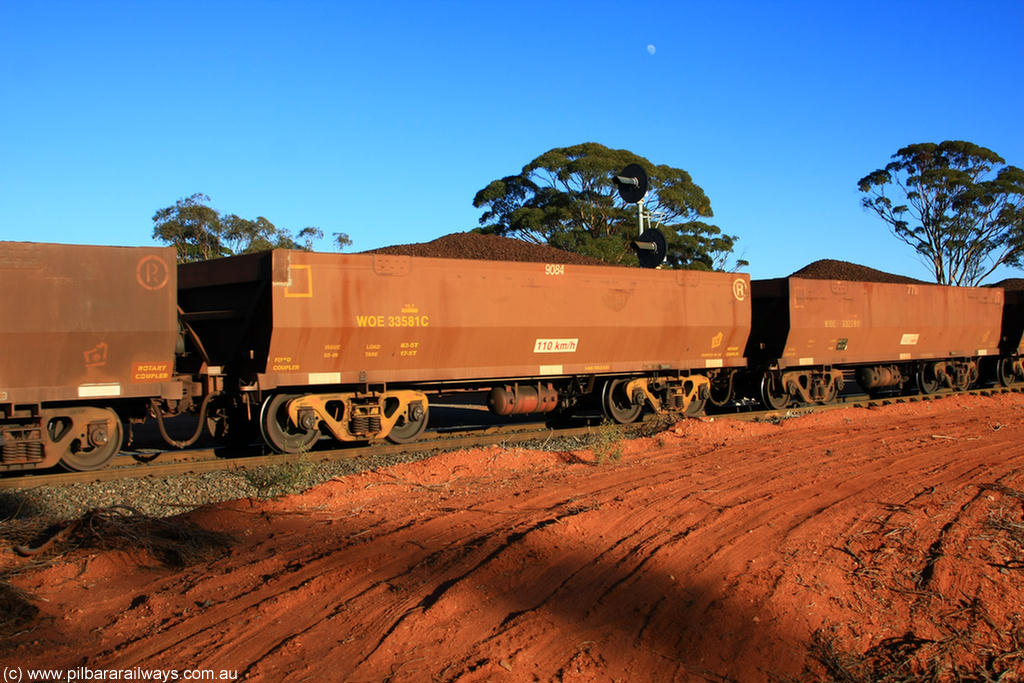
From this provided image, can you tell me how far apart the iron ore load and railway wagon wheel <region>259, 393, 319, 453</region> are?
0.03m

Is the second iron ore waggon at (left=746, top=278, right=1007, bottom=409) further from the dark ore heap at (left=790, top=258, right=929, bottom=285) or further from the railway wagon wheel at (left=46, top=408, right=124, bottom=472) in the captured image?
the dark ore heap at (left=790, top=258, right=929, bottom=285)

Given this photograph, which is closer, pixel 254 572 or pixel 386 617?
pixel 386 617

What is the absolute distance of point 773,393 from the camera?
1797cm

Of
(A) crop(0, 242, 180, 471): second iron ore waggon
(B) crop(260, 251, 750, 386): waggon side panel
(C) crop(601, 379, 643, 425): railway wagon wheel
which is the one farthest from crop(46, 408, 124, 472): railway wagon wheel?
(C) crop(601, 379, 643, 425): railway wagon wheel

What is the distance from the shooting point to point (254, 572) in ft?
18.1

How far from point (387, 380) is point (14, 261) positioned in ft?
16.7

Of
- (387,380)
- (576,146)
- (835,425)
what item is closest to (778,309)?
(835,425)

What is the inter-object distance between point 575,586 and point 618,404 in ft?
33.2

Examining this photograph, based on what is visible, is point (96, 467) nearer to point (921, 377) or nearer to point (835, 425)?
point (835, 425)

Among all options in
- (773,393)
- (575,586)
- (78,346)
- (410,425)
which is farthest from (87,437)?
(773,393)

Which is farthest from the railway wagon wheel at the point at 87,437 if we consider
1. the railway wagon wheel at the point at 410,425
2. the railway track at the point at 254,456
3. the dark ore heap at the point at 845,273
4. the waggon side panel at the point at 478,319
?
the dark ore heap at the point at 845,273

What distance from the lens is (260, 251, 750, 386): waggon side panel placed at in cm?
1098

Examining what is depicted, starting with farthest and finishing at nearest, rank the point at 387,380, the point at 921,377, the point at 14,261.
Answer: the point at 921,377
the point at 387,380
the point at 14,261

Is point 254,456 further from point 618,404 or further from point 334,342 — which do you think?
point 618,404
